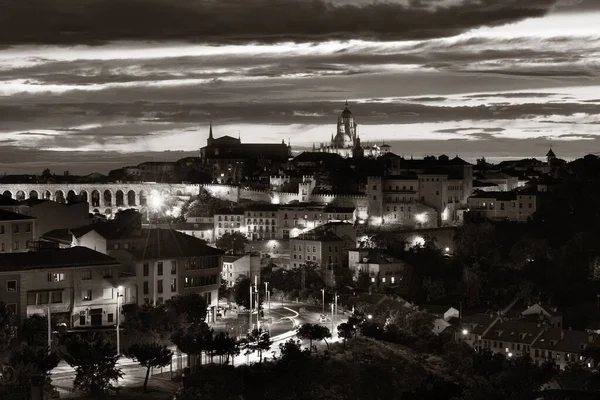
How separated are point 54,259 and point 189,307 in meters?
4.30

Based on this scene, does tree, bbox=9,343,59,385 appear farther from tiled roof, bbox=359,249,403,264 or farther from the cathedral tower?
the cathedral tower

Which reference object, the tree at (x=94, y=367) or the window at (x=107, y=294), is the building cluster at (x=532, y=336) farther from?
the tree at (x=94, y=367)

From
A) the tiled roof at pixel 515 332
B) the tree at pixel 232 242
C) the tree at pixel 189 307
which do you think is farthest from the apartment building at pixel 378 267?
the tree at pixel 189 307

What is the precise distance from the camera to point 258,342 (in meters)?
30.3

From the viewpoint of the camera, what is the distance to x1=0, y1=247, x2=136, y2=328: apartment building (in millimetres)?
30672

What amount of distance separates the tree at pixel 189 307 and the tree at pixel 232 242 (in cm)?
1786

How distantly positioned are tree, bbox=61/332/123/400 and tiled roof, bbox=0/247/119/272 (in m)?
4.67

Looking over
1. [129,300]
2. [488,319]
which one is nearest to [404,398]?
[129,300]

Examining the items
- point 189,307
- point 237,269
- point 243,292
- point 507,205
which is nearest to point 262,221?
point 507,205

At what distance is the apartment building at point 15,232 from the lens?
123ft

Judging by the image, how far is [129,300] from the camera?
33.7 metres

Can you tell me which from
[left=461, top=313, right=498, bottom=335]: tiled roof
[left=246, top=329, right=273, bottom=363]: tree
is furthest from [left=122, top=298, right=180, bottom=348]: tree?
[left=461, top=313, right=498, bottom=335]: tiled roof

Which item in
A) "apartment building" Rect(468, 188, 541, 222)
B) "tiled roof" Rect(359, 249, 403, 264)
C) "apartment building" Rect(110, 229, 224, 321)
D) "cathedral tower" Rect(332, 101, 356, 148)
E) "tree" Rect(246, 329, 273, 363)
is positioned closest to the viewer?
"tree" Rect(246, 329, 273, 363)

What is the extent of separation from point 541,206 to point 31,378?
124ft
